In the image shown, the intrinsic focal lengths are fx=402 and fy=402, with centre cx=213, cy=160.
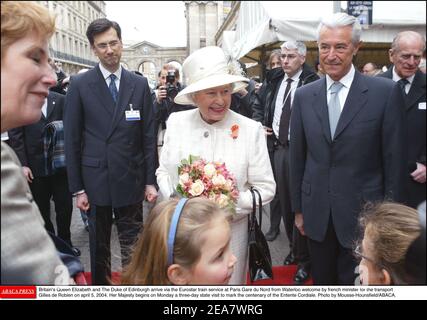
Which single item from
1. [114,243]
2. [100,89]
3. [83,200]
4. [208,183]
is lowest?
[114,243]

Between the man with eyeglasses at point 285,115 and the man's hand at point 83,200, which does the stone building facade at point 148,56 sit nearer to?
Result: the man's hand at point 83,200

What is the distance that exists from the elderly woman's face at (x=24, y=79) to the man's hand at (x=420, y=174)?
206cm

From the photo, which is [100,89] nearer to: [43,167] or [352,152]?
[43,167]

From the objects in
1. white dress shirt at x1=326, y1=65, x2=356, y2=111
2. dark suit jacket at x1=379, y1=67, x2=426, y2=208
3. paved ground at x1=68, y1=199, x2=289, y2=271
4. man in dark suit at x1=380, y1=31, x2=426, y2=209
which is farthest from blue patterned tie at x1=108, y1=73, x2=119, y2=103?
dark suit jacket at x1=379, y1=67, x2=426, y2=208

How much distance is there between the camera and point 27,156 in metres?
2.58

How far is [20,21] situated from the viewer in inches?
25.3

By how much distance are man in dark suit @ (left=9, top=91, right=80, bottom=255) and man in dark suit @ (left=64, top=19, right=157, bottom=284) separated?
0.59m

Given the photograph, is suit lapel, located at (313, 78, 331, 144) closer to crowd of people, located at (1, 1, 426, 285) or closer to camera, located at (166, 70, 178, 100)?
crowd of people, located at (1, 1, 426, 285)

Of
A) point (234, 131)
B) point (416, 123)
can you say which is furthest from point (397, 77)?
point (234, 131)

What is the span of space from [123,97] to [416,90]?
5.27 ft

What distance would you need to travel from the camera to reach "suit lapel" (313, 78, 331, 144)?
160cm
